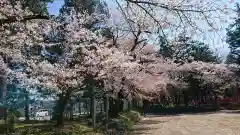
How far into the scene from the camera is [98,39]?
27438 mm

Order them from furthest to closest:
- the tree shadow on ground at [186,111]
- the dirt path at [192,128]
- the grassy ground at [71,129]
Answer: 1. the tree shadow on ground at [186,111]
2. the dirt path at [192,128]
3. the grassy ground at [71,129]

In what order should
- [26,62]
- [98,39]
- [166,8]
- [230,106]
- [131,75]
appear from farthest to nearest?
[230,106]
[131,75]
[98,39]
[26,62]
[166,8]

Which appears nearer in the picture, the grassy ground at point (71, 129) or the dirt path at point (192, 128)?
the grassy ground at point (71, 129)

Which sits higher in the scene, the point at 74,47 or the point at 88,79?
the point at 74,47

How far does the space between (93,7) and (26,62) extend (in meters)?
10.9

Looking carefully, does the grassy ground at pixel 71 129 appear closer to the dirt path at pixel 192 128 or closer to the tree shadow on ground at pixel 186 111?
the dirt path at pixel 192 128

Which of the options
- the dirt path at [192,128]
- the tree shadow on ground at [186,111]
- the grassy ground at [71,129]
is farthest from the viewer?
the tree shadow on ground at [186,111]

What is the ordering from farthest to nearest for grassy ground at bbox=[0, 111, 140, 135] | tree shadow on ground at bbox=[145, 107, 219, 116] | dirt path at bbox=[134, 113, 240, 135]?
tree shadow on ground at bbox=[145, 107, 219, 116] < dirt path at bbox=[134, 113, 240, 135] < grassy ground at bbox=[0, 111, 140, 135]

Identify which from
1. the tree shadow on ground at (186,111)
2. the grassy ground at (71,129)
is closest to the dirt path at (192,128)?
the grassy ground at (71,129)

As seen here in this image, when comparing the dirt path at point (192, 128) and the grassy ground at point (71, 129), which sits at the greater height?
the grassy ground at point (71, 129)

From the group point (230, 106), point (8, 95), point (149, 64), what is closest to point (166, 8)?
point (8, 95)

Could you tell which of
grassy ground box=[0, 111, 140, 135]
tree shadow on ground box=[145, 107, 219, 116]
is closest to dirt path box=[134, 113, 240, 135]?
grassy ground box=[0, 111, 140, 135]

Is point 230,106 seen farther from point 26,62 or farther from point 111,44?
point 26,62

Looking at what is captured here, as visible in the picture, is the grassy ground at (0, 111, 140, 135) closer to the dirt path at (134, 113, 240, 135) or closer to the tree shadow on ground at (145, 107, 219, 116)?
A: the dirt path at (134, 113, 240, 135)
